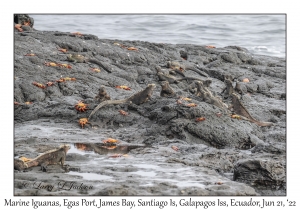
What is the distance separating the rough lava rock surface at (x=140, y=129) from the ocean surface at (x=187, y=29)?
25.1ft

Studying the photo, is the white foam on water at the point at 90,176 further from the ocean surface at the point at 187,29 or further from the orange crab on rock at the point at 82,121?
the ocean surface at the point at 187,29

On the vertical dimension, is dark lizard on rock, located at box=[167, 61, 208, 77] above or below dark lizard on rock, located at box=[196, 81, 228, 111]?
above

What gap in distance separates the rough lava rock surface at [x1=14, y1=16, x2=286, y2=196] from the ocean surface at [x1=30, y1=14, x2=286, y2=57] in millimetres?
7648

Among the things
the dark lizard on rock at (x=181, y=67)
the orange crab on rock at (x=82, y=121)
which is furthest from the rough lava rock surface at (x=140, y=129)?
the dark lizard on rock at (x=181, y=67)

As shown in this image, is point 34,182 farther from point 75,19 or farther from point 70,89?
point 75,19

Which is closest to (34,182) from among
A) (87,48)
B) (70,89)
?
(70,89)

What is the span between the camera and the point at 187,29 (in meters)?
31.0

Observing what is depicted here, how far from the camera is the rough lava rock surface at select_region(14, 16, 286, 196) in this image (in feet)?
33.1

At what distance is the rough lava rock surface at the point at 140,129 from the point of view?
1008 centimetres

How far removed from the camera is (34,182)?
377 inches

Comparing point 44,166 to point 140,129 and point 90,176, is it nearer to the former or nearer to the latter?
point 90,176

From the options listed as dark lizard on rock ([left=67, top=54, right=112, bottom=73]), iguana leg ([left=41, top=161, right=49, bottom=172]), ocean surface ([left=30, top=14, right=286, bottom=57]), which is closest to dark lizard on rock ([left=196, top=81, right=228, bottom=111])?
dark lizard on rock ([left=67, top=54, right=112, bottom=73])

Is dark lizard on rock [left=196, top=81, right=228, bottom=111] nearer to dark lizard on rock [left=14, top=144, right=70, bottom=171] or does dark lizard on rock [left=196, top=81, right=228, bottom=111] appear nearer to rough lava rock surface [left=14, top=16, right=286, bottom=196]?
rough lava rock surface [left=14, top=16, right=286, bottom=196]

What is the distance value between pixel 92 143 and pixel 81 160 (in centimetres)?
112
